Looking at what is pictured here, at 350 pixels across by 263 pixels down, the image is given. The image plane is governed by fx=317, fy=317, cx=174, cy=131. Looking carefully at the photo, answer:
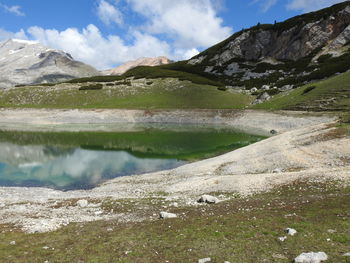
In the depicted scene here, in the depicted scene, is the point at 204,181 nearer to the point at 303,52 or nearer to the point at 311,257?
the point at 311,257

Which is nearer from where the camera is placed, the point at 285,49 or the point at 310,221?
the point at 310,221

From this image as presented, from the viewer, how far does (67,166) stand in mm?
51000

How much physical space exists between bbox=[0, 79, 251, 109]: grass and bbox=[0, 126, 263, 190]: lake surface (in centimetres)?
2759

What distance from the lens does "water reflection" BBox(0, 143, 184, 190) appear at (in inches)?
→ 1647

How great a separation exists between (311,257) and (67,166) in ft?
147

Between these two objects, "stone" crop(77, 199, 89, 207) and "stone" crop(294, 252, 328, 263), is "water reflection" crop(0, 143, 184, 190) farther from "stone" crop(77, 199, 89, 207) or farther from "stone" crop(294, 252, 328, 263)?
"stone" crop(294, 252, 328, 263)

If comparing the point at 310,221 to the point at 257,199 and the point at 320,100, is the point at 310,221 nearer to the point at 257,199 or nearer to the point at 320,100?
the point at 257,199

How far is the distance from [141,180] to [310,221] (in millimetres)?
24175

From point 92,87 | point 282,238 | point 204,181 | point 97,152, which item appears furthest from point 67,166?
point 92,87

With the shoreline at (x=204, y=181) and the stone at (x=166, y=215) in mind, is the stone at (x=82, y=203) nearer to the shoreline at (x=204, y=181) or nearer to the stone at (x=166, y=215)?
the shoreline at (x=204, y=181)

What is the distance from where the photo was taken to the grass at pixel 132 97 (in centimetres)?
12256

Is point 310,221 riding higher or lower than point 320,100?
lower

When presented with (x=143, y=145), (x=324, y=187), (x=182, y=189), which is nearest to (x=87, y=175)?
(x=182, y=189)

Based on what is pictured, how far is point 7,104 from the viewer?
129000 mm
